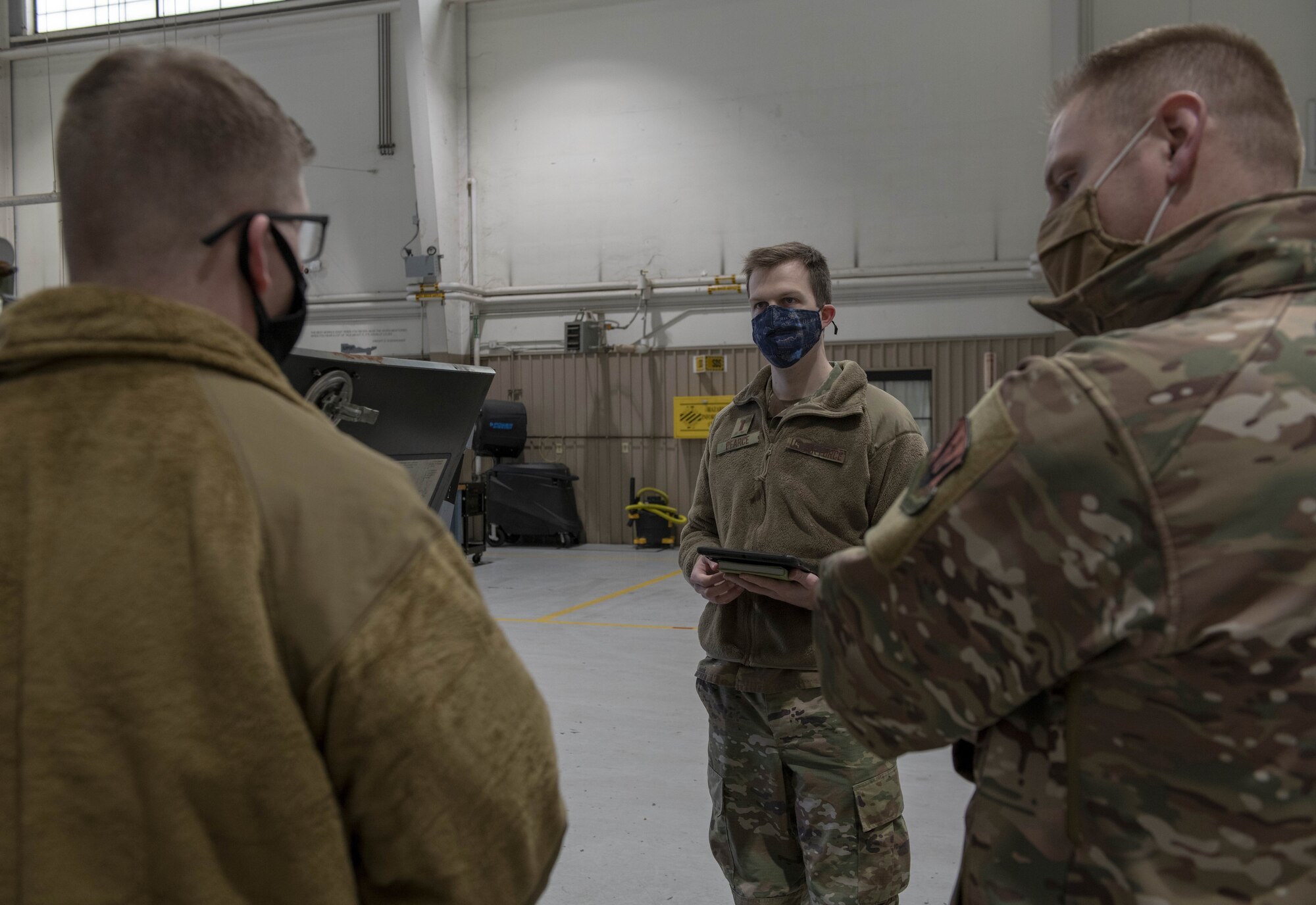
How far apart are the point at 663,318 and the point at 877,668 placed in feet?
35.9

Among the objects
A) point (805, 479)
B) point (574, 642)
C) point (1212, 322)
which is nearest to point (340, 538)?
point (1212, 322)

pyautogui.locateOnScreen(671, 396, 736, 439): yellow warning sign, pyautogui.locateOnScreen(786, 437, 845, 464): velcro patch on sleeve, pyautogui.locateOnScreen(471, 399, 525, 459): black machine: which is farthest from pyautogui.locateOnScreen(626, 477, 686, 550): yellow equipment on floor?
pyautogui.locateOnScreen(786, 437, 845, 464): velcro patch on sleeve

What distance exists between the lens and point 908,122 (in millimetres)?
10906

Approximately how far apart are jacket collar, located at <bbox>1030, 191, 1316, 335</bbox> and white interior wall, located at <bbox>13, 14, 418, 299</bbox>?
12030 mm

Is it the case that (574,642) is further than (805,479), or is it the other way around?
(574,642)

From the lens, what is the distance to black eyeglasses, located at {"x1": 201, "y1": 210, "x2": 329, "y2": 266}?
38.9 inches

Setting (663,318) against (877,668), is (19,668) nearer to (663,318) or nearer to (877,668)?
(877,668)

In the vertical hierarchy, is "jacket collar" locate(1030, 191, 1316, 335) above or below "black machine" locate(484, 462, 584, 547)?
above

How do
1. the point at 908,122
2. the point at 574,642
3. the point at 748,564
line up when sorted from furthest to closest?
the point at 908,122 < the point at 574,642 < the point at 748,564

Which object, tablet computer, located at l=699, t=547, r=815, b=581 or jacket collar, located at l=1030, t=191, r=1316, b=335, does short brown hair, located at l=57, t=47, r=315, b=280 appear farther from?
tablet computer, located at l=699, t=547, r=815, b=581

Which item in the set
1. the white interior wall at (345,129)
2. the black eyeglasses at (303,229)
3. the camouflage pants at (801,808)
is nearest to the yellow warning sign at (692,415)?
the white interior wall at (345,129)

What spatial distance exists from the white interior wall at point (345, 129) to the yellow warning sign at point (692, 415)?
3.63 meters

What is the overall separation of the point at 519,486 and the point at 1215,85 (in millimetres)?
10738

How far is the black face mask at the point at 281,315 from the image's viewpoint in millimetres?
1013
